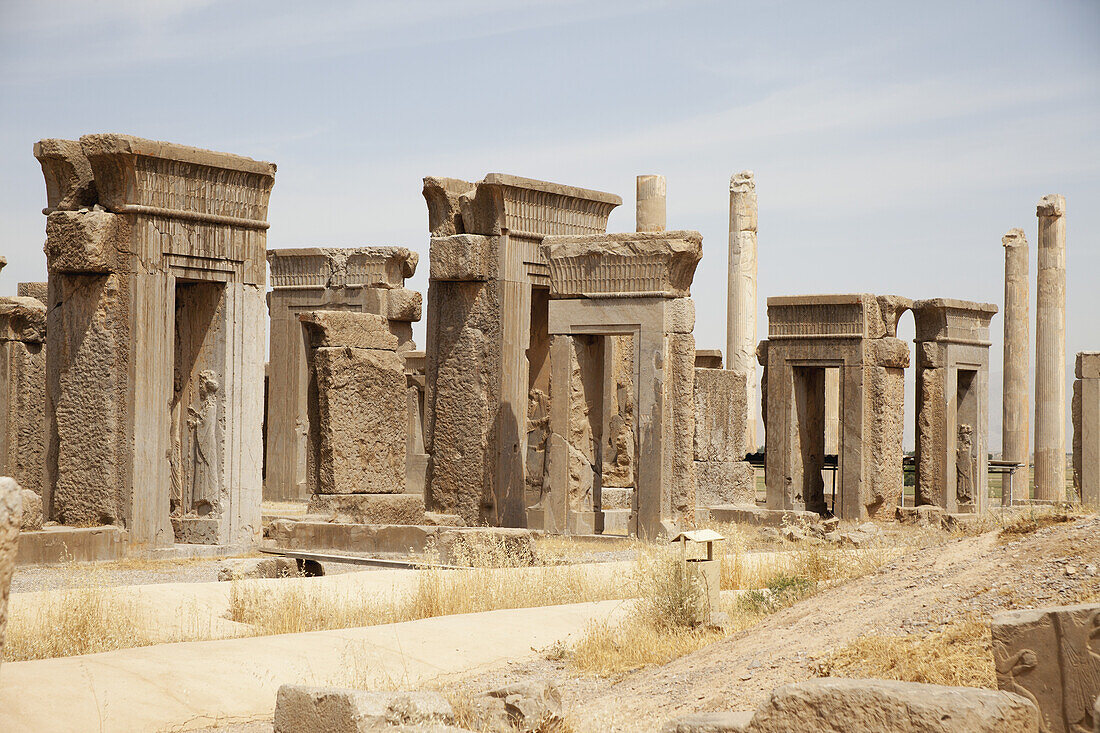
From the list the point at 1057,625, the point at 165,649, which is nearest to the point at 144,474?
the point at 165,649

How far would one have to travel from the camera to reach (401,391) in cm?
1499

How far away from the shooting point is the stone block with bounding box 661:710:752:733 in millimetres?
5414

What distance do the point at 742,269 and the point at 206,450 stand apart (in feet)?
63.6

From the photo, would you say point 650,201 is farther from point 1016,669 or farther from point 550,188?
point 1016,669

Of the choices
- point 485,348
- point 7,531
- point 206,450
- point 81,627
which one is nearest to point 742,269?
point 485,348

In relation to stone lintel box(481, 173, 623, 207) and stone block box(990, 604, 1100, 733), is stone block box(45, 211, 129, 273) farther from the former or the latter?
stone block box(990, 604, 1100, 733)

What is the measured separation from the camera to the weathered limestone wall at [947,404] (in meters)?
20.4

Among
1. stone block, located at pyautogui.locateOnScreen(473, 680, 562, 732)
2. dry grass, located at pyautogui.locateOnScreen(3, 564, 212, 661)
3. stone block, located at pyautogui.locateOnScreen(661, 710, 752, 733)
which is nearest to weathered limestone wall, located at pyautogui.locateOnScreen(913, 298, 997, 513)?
dry grass, located at pyautogui.locateOnScreen(3, 564, 212, 661)

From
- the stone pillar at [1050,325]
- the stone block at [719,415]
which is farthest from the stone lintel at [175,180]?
the stone pillar at [1050,325]

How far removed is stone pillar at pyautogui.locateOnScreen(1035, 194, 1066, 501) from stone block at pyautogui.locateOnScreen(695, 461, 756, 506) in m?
9.32

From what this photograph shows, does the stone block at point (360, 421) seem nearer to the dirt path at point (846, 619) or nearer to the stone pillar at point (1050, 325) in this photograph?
the dirt path at point (846, 619)

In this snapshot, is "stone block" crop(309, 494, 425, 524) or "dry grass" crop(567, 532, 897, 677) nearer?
"dry grass" crop(567, 532, 897, 677)

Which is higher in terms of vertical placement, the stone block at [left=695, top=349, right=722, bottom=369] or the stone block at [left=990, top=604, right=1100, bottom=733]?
the stone block at [left=695, top=349, right=722, bottom=369]

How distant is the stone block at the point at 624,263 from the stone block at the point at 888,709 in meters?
9.52
